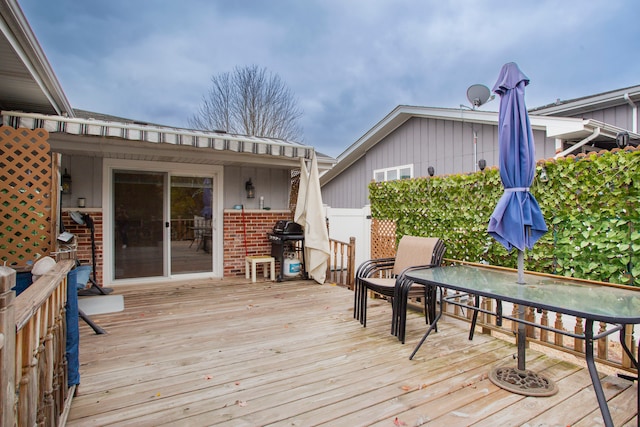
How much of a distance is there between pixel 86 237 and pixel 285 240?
3.26 meters

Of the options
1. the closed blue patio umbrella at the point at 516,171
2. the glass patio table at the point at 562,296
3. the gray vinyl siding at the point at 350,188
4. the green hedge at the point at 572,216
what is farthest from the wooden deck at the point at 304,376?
the gray vinyl siding at the point at 350,188

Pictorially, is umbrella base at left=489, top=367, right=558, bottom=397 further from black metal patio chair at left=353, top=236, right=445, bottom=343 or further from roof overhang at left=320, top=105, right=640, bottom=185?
roof overhang at left=320, top=105, right=640, bottom=185

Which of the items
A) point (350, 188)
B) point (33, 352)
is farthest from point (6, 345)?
point (350, 188)

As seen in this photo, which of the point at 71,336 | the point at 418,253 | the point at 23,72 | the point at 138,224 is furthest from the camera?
the point at 138,224

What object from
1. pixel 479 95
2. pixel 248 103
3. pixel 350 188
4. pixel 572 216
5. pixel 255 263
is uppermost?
pixel 248 103

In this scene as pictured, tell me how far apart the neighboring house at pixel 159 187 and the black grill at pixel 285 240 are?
47 centimetres

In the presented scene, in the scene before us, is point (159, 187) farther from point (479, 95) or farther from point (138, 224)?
point (479, 95)

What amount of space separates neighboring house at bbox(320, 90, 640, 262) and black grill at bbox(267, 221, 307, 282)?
5.42ft

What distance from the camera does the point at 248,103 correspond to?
49.8ft

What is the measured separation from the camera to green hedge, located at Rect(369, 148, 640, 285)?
9.45ft

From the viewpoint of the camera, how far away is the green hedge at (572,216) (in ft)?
9.45

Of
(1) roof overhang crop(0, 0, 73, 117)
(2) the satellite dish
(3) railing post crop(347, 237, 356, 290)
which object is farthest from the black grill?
(2) the satellite dish

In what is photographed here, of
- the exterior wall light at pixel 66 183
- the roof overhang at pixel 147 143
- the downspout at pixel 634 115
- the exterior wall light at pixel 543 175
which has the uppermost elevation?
the downspout at pixel 634 115

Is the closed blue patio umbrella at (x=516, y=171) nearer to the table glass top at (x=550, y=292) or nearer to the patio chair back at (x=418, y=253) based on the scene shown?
the table glass top at (x=550, y=292)
